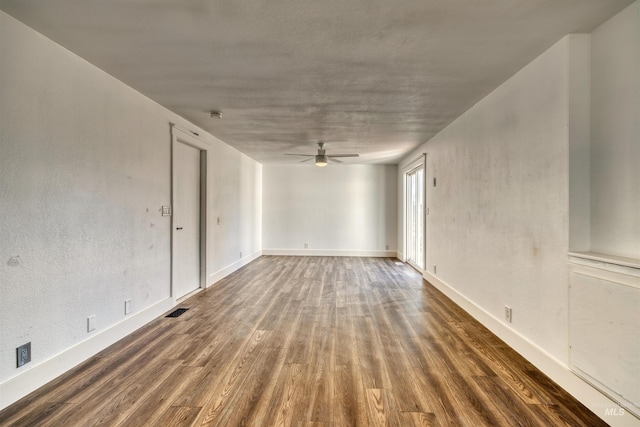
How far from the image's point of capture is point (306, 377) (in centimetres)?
220

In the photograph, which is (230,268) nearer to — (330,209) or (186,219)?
(186,219)

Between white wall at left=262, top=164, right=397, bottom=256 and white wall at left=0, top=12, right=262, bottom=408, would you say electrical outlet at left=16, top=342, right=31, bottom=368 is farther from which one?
white wall at left=262, top=164, right=397, bottom=256

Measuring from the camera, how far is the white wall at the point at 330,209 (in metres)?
7.98

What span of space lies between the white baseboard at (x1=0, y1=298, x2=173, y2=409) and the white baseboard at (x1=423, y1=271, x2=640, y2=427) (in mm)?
3611

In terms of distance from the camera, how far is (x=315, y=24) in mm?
1912

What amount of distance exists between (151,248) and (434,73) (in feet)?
11.1

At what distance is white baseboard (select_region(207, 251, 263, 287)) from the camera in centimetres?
496

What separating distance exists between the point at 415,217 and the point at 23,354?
6.36m

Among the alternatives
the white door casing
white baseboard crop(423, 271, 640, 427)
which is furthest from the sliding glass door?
the white door casing

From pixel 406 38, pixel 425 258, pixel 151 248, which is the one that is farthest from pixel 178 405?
pixel 425 258

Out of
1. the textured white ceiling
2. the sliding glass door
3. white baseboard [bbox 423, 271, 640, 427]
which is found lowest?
white baseboard [bbox 423, 271, 640, 427]

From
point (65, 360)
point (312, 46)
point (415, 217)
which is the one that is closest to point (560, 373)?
point (312, 46)

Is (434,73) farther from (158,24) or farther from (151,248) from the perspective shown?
(151,248)

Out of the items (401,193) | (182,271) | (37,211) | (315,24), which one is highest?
(315,24)
